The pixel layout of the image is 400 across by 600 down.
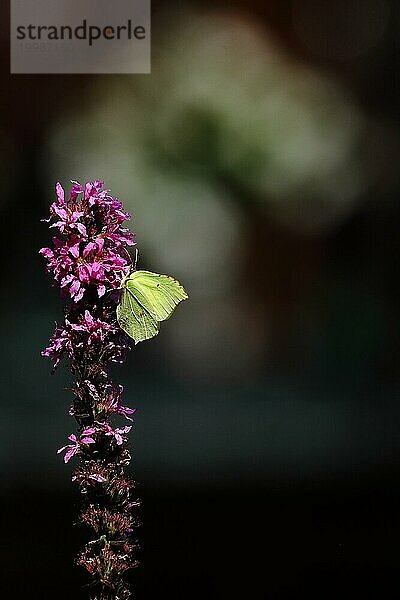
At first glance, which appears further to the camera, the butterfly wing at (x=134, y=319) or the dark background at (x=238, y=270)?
the dark background at (x=238, y=270)

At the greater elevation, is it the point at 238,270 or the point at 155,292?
the point at 238,270

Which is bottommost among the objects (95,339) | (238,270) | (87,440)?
(87,440)

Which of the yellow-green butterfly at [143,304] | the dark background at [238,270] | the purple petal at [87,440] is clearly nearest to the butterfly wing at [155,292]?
the yellow-green butterfly at [143,304]

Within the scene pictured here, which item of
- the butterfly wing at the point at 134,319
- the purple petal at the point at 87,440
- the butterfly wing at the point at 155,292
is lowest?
the purple petal at the point at 87,440

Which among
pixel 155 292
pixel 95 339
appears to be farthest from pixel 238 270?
pixel 95 339

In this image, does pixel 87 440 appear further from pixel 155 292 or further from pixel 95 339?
pixel 155 292

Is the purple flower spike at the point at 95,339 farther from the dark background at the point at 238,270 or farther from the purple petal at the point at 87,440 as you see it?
the dark background at the point at 238,270

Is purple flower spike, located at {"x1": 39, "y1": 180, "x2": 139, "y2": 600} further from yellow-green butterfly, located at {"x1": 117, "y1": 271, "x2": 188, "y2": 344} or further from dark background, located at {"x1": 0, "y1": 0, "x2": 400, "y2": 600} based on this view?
dark background, located at {"x1": 0, "y1": 0, "x2": 400, "y2": 600}

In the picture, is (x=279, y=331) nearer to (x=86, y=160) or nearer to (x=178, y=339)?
(x=178, y=339)
